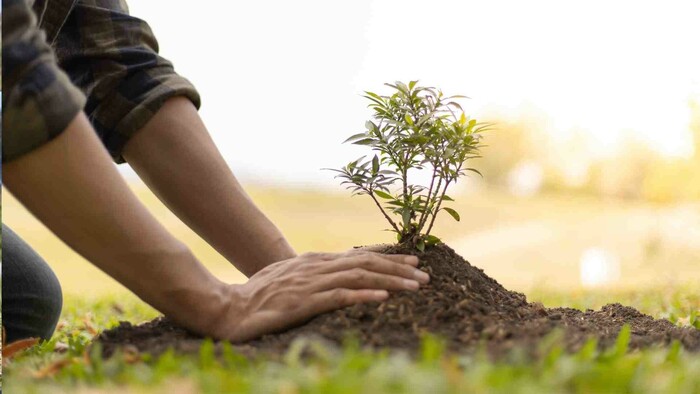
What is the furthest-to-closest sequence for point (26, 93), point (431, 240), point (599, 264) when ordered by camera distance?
point (599, 264)
point (431, 240)
point (26, 93)

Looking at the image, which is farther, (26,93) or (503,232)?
(503,232)

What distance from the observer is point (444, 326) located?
74.4 inches

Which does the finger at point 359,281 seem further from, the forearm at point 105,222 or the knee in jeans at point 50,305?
the knee in jeans at point 50,305

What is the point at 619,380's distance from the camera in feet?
4.14

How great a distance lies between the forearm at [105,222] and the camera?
1.71 m

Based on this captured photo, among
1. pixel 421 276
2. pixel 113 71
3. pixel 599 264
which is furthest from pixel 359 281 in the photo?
pixel 599 264

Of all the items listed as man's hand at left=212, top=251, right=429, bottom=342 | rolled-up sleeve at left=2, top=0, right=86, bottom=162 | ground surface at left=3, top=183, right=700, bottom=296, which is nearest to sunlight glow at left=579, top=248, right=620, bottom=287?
ground surface at left=3, top=183, right=700, bottom=296

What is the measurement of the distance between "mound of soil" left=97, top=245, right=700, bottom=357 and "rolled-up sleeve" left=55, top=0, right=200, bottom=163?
0.70 metres

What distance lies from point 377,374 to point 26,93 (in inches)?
42.5

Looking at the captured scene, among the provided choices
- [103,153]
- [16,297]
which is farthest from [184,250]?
→ [16,297]

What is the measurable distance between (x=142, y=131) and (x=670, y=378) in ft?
5.86

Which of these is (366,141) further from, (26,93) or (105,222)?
(26,93)

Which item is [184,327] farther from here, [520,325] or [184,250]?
[520,325]

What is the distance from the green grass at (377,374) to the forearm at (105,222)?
0.26m
